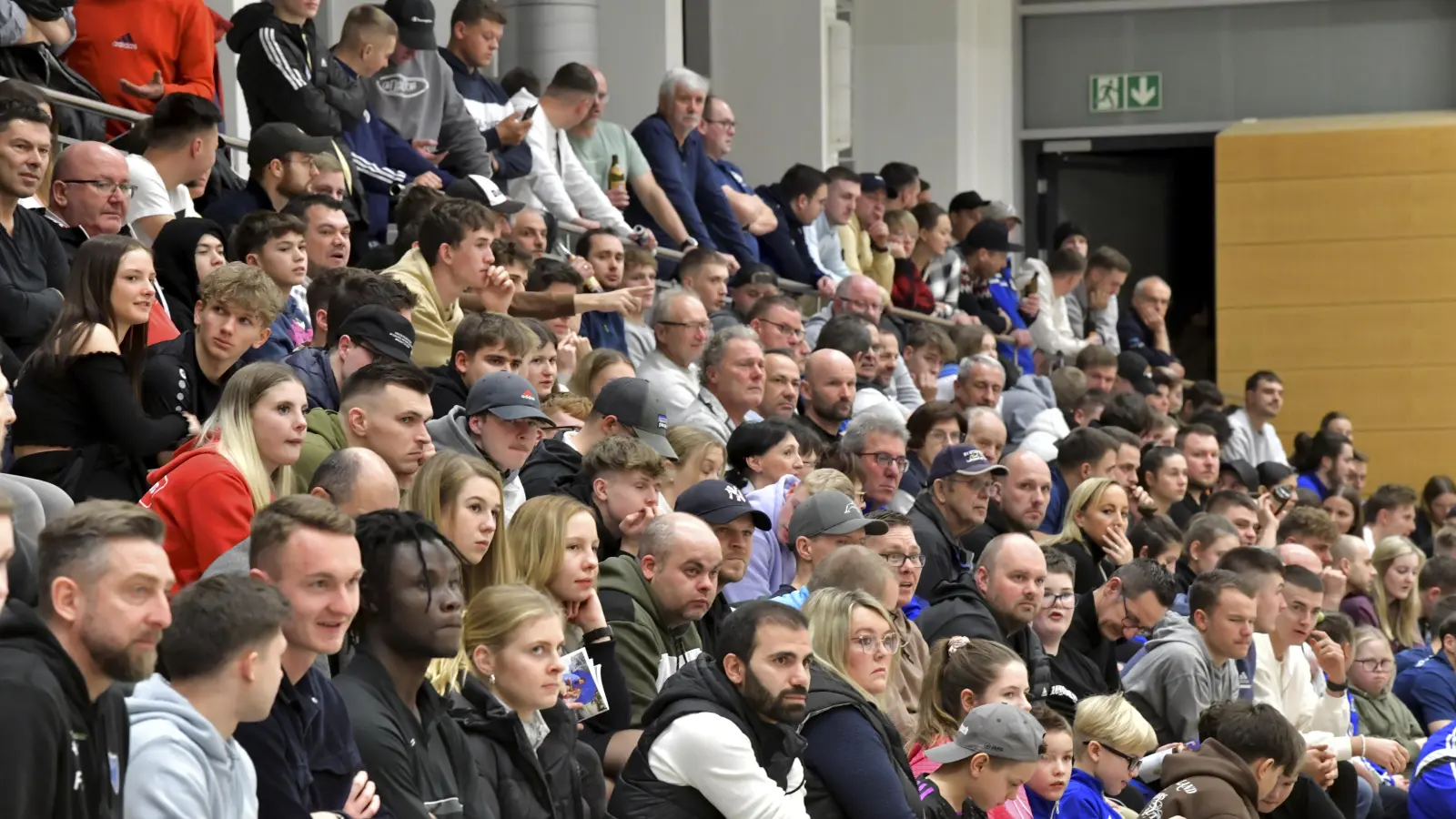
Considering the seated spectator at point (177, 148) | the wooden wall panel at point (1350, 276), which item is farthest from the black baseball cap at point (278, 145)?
the wooden wall panel at point (1350, 276)

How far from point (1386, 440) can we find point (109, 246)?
501 inches

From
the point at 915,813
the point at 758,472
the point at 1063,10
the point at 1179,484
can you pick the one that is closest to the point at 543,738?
the point at 915,813

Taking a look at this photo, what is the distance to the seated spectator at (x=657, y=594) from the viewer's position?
5340 millimetres

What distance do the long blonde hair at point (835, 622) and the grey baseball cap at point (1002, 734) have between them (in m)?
0.25

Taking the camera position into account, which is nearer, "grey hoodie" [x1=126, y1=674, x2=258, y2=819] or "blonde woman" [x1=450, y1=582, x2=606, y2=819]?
"grey hoodie" [x1=126, y1=674, x2=258, y2=819]

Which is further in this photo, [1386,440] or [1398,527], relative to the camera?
[1386,440]

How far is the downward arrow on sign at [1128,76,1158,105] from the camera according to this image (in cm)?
1733

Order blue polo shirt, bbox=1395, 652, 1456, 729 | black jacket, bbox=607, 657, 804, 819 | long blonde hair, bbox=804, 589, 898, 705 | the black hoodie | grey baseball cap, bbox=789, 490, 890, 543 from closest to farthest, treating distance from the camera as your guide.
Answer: the black hoodie → black jacket, bbox=607, 657, 804, 819 → long blonde hair, bbox=804, 589, 898, 705 → grey baseball cap, bbox=789, 490, 890, 543 → blue polo shirt, bbox=1395, 652, 1456, 729

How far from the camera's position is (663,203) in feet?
34.7

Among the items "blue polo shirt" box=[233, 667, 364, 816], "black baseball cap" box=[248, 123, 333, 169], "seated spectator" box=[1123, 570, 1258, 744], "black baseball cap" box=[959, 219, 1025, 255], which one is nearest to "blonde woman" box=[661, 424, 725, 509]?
"black baseball cap" box=[248, 123, 333, 169]

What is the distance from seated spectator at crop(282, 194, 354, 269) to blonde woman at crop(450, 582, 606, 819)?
2.37 m

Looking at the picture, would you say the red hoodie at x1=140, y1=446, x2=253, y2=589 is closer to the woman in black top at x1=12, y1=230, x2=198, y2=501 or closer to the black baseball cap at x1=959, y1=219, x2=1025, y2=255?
the woman in black top at x1=12, y1=230, x2=198, y2=501

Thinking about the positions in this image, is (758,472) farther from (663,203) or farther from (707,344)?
(663,203)

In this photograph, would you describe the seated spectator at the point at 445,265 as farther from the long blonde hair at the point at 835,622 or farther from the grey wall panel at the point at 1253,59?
the grey wall panel at the point at 1253,59
